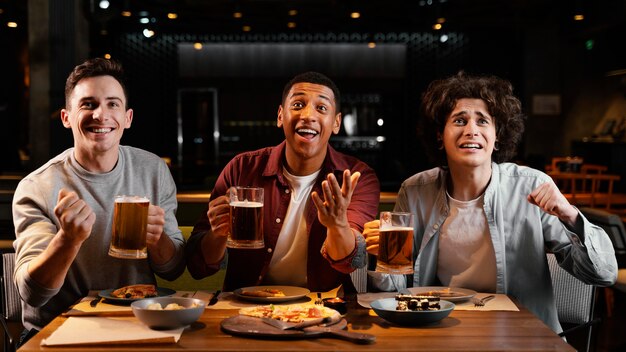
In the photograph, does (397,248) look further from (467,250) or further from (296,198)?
(296,198)

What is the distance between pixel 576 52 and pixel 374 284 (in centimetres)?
1340

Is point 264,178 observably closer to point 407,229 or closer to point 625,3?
point 407,229

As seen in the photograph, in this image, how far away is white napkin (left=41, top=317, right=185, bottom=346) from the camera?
78.1 inches

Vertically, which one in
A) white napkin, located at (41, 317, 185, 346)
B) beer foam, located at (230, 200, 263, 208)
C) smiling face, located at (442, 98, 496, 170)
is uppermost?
smiling face, located at (442, 98, 496, 170)

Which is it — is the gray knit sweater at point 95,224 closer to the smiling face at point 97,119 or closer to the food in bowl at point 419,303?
the smiling face at point 97,119

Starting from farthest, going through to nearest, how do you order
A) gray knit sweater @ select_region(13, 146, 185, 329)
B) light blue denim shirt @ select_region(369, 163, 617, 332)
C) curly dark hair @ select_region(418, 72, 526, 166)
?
curly dark hair @ select_region(418, 72, 526, 166) → light blue denim shirt @ select_region(369, 163, 617, 332) → gray knit sweater @ select_region(13, 146, 185, 329)

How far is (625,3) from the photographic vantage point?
11.9 meters

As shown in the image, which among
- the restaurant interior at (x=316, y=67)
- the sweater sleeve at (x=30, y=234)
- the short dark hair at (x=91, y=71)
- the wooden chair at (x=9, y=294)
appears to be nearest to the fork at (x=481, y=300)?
the sweater sleeve at (x=30, y=234)

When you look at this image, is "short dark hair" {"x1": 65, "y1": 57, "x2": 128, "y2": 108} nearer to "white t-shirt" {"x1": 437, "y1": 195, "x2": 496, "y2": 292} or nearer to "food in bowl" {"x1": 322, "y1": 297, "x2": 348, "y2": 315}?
"food in bowl" {"x1": 322, "y1": 297, "x2": 348, "y2": 315}

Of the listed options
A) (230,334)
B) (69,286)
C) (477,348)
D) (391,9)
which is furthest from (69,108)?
(391,9)

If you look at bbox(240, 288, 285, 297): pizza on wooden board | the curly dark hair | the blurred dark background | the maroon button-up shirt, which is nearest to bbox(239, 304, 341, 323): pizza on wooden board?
bbox(240, 288, 285, 297): pizza on wooden board

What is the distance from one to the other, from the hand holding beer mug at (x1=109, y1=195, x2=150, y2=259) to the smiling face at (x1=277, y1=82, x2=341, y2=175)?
2.55 ft

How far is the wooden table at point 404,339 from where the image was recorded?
1956 mm

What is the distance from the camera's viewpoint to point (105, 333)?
6.79ft
